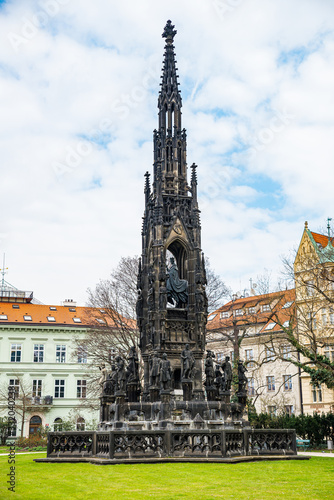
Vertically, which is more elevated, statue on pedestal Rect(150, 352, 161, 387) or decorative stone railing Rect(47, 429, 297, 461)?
statue on pedestal Rect(150, 352, 161, 387)

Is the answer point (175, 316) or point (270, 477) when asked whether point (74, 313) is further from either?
point (270, 477)

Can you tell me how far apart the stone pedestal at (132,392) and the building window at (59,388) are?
1392 inches

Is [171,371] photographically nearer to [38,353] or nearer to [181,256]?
[181,256]

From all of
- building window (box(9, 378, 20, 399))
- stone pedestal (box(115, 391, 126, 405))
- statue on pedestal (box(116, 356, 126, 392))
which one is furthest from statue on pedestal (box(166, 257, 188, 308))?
building window (box(9, 378, 20, 399))

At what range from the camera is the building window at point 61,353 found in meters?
55.7

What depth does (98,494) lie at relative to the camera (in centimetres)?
992

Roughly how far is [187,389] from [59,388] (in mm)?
38060

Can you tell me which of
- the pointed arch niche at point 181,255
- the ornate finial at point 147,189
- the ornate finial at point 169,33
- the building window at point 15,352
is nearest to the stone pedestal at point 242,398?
the pointed arch niche at point 181,255

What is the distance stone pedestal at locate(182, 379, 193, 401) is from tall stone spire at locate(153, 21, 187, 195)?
7.90 metres

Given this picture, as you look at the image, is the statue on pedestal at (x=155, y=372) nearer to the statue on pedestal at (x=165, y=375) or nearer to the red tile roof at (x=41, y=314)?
the statue on pedestal at (x=165, y=375)

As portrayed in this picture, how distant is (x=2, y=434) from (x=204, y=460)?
3055 cm

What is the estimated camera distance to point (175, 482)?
455 inches

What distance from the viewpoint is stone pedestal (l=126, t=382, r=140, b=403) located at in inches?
843

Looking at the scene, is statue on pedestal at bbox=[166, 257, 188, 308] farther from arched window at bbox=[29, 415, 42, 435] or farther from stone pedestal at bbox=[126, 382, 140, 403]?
arched window at bbox=[29, 415, 42, 435]
